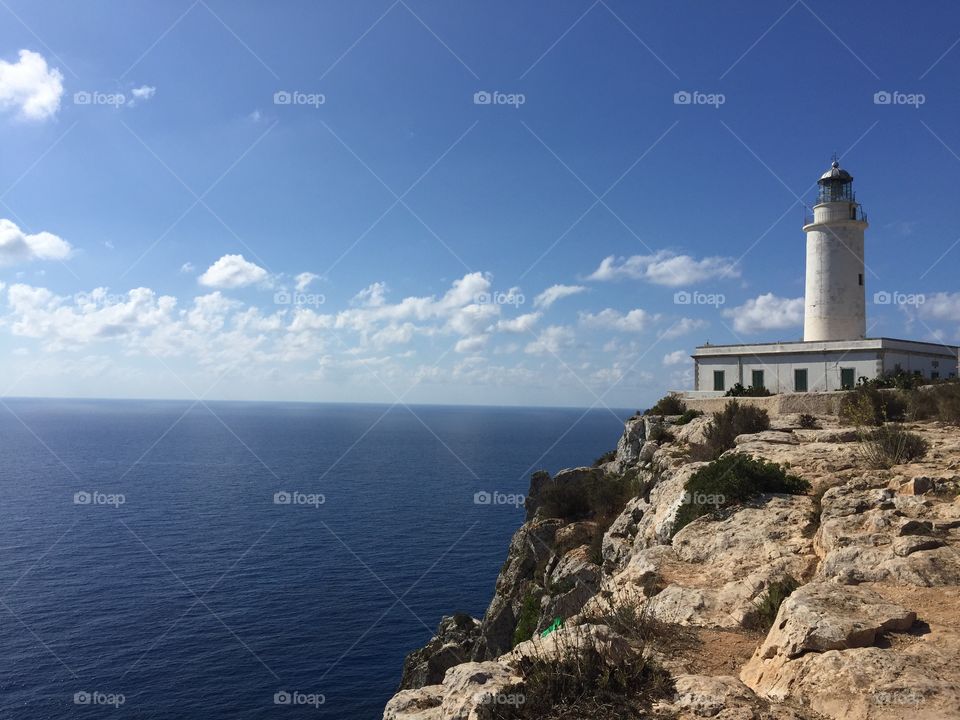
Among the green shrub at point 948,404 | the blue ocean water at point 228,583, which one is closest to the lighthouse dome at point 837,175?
the green shrub at point 948,404

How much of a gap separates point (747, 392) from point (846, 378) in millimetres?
5270

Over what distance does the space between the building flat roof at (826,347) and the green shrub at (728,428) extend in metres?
12.3

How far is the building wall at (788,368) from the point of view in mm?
34688

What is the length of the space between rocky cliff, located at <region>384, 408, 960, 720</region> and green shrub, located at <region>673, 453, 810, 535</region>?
33 centimetres

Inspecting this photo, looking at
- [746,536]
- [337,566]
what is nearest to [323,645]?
[337,566]

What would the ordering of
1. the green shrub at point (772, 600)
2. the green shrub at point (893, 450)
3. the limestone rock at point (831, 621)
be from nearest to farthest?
the limestone rock at point (831, 621)
the green shrub at point (772, 600)
the green shrub at point (893, 450)

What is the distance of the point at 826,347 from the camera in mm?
36031

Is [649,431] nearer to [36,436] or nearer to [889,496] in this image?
[889,496]

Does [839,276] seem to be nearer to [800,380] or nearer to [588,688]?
[800,380]

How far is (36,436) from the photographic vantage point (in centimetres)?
16888

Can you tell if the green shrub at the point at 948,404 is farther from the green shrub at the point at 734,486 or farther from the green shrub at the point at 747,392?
the green shrub at the point at 734,486

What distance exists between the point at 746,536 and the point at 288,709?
28.3 metres

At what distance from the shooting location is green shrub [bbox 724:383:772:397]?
3512cm

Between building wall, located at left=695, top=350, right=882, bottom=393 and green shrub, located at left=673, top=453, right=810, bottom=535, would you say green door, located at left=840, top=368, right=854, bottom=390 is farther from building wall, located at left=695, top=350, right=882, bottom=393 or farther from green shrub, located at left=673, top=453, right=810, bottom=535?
green shrub, located at left=673, top=453, right=810, bottom=535
